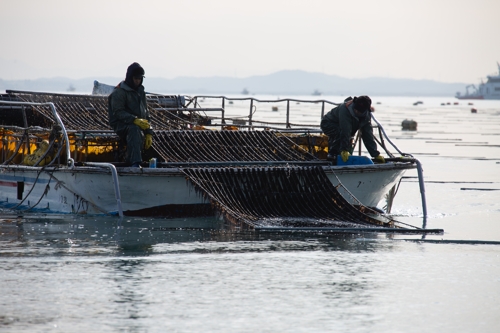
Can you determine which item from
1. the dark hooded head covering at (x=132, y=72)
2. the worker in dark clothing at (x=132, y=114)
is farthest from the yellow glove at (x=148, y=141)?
the dark hooded head covering at (x=132, y=72)

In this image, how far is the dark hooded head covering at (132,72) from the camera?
569 inches

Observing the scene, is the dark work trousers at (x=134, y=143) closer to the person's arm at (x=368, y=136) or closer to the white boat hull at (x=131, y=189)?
the white boat hull at (x=131, y=189)

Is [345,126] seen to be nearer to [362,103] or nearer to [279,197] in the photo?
[362,103]

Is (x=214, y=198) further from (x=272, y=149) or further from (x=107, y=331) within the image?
(x=107, y=331)

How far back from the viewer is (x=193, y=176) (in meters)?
14.0

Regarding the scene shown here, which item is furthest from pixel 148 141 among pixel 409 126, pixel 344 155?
pixel 409 126

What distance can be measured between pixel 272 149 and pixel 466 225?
3.98 metres

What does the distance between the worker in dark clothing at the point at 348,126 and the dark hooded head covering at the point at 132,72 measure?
3580 millimetres

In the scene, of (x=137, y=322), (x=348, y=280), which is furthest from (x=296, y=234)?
(x=137, y=322)

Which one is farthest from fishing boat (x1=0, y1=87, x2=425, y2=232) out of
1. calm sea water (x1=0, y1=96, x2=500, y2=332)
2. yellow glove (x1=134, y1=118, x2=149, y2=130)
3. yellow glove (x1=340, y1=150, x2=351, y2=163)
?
yellow glove (x1=134, y1=118, x2=149, y2=130)

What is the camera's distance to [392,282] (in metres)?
9.76

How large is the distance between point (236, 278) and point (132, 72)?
5861 millimetres

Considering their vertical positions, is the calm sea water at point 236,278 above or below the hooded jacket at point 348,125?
below

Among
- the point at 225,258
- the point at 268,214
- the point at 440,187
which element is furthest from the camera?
the point at 440,187
